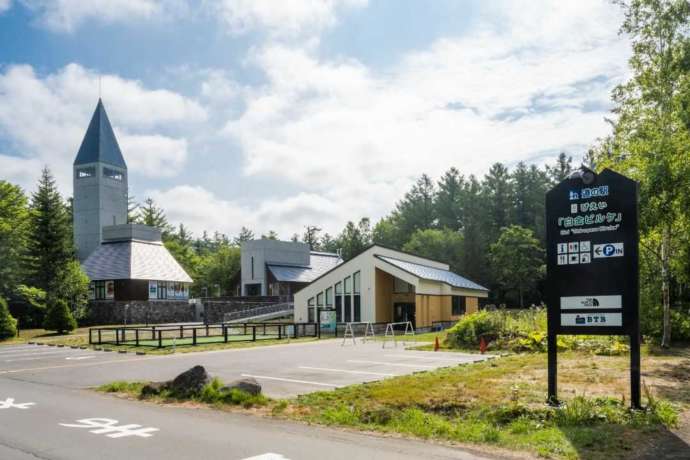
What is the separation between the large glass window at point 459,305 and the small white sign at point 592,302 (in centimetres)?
3415

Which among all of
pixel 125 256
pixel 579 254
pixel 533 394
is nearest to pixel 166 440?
pixel 533 394

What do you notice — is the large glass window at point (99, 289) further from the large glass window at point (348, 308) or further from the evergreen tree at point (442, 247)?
the evergreen tree at point (442, 247)

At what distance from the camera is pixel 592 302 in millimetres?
9312

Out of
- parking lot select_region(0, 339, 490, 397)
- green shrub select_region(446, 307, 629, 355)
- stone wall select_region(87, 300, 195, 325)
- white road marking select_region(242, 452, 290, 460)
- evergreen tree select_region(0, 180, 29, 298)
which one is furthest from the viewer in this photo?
evergreen tree select_region(0, 180, 29, 298)

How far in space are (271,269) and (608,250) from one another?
5057cm

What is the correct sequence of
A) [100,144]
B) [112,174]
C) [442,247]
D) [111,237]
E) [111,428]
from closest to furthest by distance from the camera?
[111,428], [111,237], [100,144], [112,174], [442,247]

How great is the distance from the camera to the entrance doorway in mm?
40406

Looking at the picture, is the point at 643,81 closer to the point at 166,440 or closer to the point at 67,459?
the point at 166,440

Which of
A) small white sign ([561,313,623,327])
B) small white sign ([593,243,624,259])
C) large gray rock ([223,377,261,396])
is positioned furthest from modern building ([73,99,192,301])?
small white sign ([593,243,624,259])

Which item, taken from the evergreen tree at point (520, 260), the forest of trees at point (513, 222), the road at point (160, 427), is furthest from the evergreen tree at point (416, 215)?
the road at point (160, 427)

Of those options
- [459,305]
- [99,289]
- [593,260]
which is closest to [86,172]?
[99,289]

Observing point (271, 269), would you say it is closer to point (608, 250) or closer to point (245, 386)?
point (245, 386)

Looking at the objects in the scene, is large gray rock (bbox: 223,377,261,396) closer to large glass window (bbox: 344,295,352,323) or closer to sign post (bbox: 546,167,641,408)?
sign post (bbox: 546,167,641,408)

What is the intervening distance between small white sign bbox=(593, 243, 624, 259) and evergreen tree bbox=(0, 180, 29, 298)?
149ft
